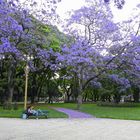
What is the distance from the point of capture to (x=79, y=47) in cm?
2916

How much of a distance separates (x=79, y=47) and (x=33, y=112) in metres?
9.40

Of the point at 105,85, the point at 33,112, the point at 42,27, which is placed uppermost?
the point at 42,27

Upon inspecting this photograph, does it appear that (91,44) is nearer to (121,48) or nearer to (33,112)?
(121,48)

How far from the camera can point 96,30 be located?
100 ft

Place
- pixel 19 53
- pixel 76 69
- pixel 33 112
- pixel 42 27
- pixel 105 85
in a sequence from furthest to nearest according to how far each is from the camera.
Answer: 1. pixel 105 85
2. pixel 76 69
3. pixel 19 53
4. pixel 42 27
5. pixel 33 112

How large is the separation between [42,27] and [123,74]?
1149 cm

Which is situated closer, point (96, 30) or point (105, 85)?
point (96, 30)

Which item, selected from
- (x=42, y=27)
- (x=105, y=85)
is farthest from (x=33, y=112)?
(x=105, y=85)

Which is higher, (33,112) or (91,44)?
(91,44)

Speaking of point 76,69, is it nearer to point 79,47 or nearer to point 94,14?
point 79,47

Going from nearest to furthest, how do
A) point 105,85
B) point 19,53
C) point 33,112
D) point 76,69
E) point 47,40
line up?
point 33,112 → point 19,53 → point 47,40 → point 76,69 → point 105,85

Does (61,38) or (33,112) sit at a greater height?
(61,38)

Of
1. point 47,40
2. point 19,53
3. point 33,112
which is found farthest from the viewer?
point 47,40

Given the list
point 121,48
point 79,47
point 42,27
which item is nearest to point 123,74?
point 121,48
